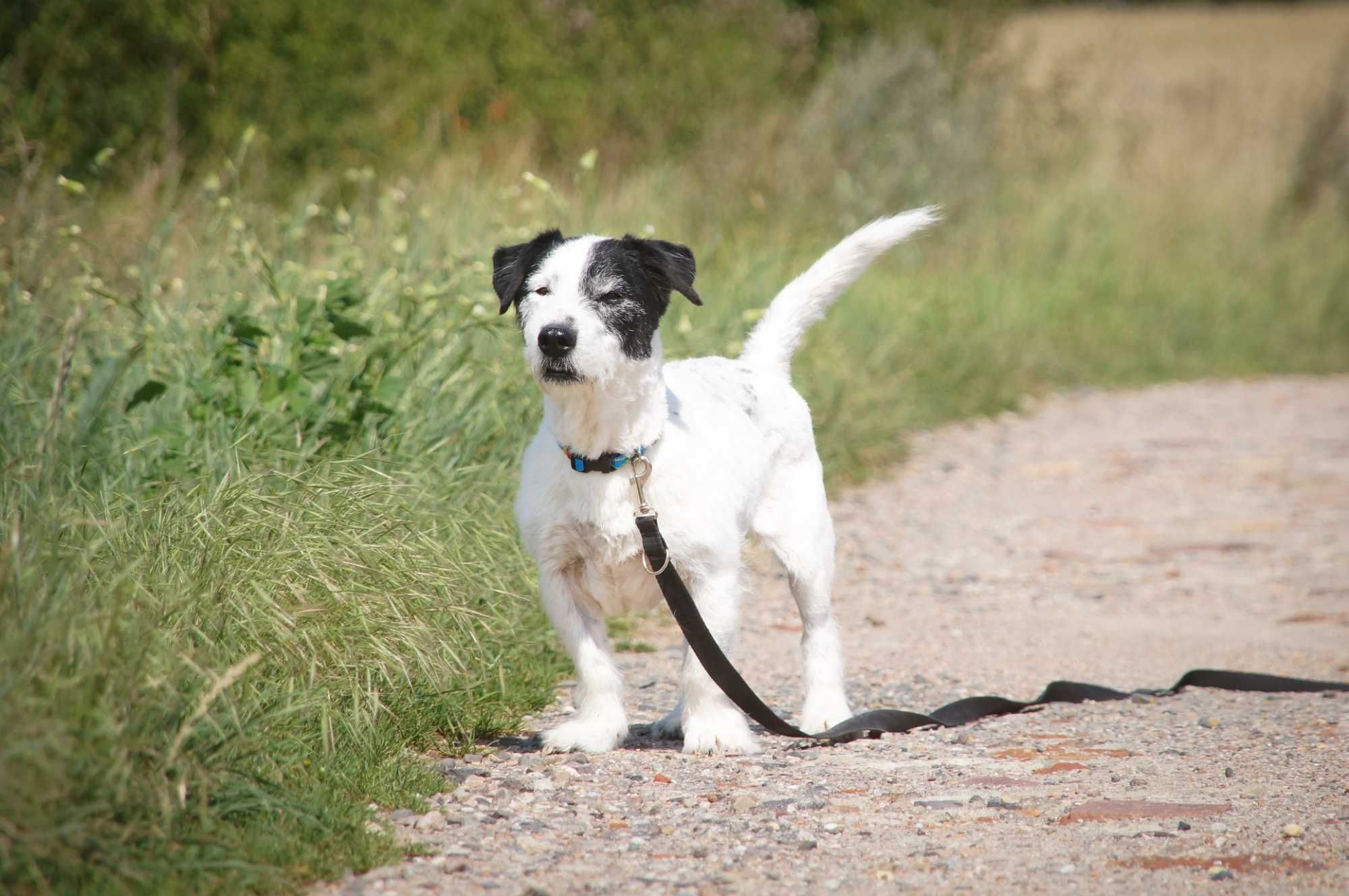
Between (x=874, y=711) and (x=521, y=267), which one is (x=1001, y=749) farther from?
(x=521, y=267)

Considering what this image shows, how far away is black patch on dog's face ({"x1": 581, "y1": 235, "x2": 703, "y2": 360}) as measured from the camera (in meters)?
3.84

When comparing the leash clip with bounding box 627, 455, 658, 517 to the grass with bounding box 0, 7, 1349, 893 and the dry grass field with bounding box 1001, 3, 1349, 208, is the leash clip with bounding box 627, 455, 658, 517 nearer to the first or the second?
the grass with bounding box 0, 7, 1349, 893

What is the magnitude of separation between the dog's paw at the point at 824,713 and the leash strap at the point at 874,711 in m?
0.08

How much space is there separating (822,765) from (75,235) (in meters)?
3.71

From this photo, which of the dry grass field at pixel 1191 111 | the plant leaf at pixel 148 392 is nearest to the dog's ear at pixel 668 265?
the plant leaf at pixel 148 392

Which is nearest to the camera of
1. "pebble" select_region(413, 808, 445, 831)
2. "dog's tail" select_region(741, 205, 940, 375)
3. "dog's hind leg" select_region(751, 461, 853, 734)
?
"pebble" select_region(413, 808, 445, 831)

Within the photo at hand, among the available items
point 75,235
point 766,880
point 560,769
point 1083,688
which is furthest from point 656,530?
point 75,235

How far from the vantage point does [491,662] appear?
4.37 metres

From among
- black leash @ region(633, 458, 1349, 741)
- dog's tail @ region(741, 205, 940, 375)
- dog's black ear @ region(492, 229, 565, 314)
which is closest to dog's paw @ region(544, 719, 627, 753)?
black leash @ region(633, 458, 1349, 741)

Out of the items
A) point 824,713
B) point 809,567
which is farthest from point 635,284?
point 824,713

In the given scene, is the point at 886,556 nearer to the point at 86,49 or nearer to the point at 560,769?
the point at 560,769

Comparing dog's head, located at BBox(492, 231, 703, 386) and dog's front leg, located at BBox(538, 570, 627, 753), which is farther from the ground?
dog's head, located at BBox(492, 231, 703, 386)

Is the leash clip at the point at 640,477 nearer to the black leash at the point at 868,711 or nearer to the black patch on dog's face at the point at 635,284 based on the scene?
the black leash at the point at 868,711

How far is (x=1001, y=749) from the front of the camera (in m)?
4.13
